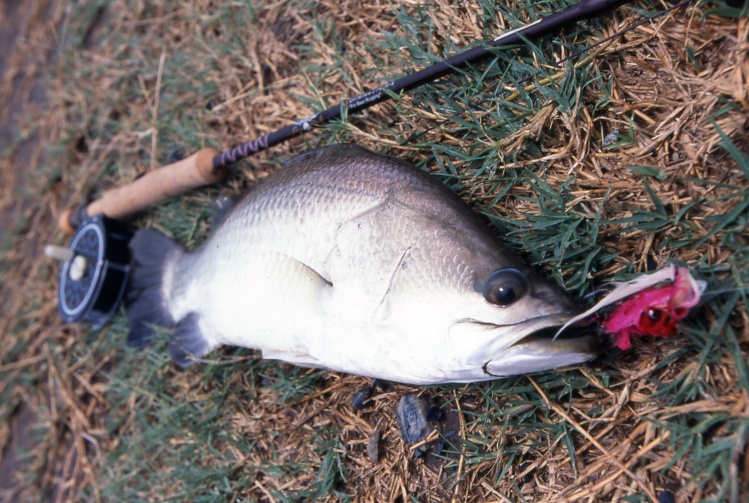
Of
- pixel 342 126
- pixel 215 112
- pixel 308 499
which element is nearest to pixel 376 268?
pixel 342 126

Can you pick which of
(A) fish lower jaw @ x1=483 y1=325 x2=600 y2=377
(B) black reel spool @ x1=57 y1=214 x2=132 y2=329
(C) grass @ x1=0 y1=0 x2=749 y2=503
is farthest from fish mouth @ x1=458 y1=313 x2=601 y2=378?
(B) black reel spool @ x1=57 y1=214 x2=132 y2=329

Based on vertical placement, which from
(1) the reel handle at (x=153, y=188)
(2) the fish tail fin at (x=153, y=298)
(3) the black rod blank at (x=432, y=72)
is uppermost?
(3) the black rod blank at (x=432, y=72)

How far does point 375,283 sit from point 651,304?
0.99m

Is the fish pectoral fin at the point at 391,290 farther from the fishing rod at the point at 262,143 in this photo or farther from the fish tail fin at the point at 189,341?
the fish tail fin at the point at 189,341

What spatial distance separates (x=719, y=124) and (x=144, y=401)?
339 cm

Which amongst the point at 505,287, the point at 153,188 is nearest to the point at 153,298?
the point at 153,188

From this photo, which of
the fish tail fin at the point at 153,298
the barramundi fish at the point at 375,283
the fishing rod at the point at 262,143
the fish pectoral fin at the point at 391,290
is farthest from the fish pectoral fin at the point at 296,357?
the fishing rod at the point at 262,143

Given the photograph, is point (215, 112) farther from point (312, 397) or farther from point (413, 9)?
point (312, 397)

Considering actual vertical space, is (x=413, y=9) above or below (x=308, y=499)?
above

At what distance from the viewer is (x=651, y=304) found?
1.95 metres

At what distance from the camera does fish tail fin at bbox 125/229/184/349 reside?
3256 millimetres

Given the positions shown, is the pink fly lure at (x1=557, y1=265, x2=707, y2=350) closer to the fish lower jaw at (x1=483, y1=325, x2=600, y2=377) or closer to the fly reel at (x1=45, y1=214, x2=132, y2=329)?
the fish lower jaw at (x1=483, y1=325, x2=600, y2=377)

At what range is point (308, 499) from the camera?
276 cm

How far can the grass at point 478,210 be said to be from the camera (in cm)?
207
